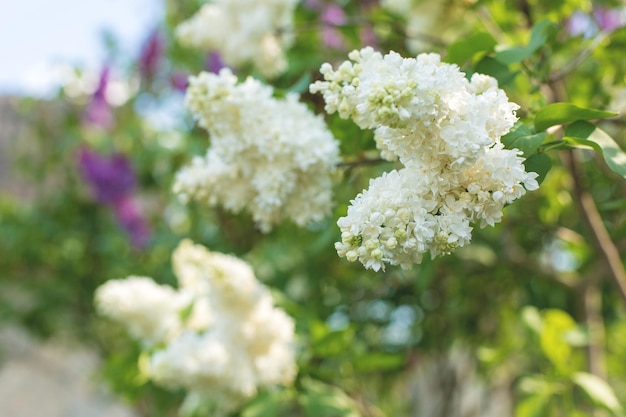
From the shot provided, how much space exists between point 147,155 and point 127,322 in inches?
42.9

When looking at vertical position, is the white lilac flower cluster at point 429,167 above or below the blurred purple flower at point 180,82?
below

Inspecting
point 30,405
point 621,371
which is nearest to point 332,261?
point 621,371

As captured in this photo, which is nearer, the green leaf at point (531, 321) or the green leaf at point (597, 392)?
the green leaf at point (597, 392)

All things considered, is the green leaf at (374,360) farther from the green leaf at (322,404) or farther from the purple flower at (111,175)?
the purple flower at (111,175)

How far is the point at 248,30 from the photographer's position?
133 centimetres

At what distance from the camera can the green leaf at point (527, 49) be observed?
0.80 meters

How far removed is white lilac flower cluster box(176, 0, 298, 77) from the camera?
1328 mm

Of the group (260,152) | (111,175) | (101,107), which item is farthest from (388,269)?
(101,107)

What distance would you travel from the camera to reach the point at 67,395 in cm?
483

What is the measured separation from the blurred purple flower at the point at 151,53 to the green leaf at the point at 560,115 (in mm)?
1760

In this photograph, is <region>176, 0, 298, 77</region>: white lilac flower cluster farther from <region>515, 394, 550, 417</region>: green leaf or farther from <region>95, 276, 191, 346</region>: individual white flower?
<region>515, 394, 550, 417</region>: green leaf

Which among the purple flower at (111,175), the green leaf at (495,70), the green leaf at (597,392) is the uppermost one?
the purple flower at (111,175)

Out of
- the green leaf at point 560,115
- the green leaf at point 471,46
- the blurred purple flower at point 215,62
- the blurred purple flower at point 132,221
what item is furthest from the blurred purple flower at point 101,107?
the green leaf at point 560,115

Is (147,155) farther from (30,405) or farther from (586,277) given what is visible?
(30,405)
